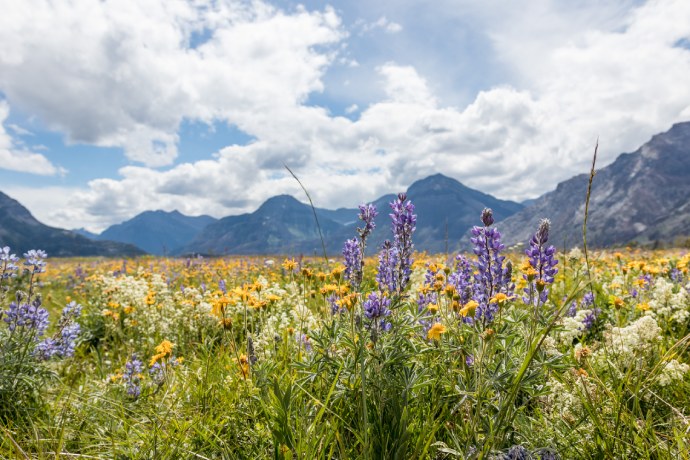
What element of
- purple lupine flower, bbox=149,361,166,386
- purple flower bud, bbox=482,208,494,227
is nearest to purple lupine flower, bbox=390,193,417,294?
purple flower bud, bbox=482,208,494,227

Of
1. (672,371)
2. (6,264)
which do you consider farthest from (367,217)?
(6,264)

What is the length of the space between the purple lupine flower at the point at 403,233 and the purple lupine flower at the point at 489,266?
550 millimetres

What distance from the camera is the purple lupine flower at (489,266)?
2.73 meters

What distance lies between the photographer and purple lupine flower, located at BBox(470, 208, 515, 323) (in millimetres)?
2727

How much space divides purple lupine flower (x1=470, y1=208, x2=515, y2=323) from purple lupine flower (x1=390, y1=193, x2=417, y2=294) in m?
0.55

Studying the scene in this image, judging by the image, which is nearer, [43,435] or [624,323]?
[43,435]

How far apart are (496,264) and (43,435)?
370 centimetres

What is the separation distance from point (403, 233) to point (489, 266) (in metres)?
0.73

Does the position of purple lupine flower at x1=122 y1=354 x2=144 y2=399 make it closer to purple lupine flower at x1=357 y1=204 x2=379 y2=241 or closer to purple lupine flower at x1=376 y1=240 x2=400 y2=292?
purple lupine flower at x1=376 y1=240 x2=400 y2=292

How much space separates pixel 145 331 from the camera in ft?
18.6

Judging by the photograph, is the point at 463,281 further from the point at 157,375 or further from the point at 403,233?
the point at 157,375

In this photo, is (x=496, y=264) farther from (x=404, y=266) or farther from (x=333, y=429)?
(x=333, y=429)

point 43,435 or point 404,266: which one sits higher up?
point 404,266

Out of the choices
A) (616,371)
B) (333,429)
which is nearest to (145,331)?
(333,429)
